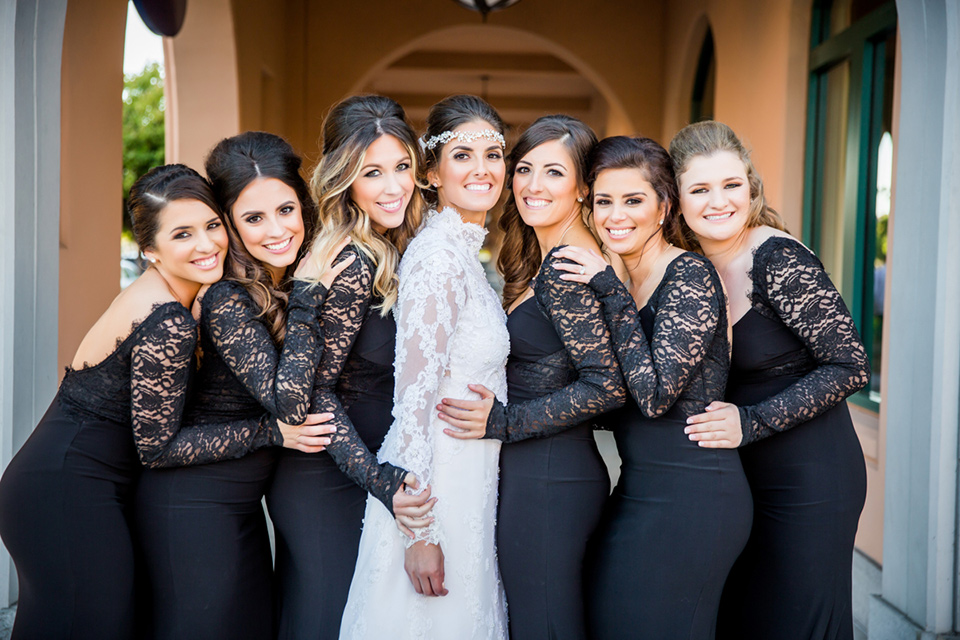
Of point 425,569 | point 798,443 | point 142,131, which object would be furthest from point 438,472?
point 142,131

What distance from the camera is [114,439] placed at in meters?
2.36

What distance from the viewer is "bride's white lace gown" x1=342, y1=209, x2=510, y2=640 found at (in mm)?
2258

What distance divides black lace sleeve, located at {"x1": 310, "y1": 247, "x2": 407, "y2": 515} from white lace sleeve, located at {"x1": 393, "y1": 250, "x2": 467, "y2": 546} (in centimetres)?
10

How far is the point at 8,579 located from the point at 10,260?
119cm

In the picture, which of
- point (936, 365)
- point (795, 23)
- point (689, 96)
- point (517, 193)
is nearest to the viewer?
point (517, 193)

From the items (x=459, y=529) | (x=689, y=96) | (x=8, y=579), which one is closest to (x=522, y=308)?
(x=459, y=529)

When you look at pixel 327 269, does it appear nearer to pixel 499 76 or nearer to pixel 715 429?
pixel 715 429

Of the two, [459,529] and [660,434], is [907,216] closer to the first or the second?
[660,434]

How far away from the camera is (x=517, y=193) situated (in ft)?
8.58

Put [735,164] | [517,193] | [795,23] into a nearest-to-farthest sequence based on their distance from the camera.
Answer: [735,164]
[517,193]
[795,23]

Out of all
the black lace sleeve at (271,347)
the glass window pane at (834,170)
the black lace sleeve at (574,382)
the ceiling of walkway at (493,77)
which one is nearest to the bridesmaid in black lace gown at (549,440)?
the black lace sleeve at (574,382)

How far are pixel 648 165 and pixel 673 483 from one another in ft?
3.17

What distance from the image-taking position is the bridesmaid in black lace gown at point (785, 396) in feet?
7.65

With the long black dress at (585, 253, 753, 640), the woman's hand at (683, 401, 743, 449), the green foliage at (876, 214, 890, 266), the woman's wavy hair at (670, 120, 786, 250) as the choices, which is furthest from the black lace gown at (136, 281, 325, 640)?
the green foliage at (876, 214, 890, 266)
